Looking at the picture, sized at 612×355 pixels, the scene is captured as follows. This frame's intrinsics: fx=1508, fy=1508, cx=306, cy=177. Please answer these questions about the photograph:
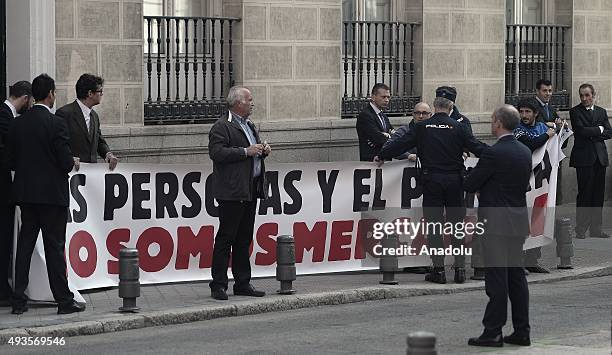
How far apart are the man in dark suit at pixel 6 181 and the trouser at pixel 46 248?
0.28 meters

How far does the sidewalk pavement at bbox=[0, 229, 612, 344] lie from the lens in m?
12.5

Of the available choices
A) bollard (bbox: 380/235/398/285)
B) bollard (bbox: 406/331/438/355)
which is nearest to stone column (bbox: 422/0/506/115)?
bollard (bbox: 380/235/398/285)

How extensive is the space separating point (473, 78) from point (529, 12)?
2173 millimetres

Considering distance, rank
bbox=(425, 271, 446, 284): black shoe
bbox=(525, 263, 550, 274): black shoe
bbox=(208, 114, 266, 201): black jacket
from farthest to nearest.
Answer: bbox=(525, 263, 550, 274): black shoe
bbox=(425, 271, 446, 284): black shoe
bbox=(208, 114, 266, 201): black jacket

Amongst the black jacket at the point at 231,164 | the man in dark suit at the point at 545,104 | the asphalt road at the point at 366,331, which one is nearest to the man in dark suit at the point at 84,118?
the black jacket at the point at 231,164

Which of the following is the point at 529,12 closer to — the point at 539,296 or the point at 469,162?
the point at 469,162

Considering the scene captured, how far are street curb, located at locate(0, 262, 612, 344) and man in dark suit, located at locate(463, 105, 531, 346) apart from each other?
107 inches

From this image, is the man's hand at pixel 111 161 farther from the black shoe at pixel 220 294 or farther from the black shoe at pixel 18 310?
the black shoe at pixel 18 310

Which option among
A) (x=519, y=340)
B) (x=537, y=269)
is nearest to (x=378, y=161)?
(x=537, y=269)

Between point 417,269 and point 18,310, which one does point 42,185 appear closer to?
point 18,310

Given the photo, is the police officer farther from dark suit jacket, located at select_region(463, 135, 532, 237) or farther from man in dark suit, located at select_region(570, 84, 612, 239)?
man in dark suit, located at select_region(570, 84, 612, 239)

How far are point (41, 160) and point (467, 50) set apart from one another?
962cm

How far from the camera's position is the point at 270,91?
1878cm

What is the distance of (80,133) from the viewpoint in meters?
14.1
